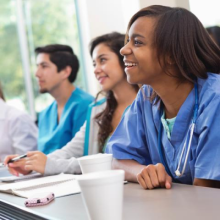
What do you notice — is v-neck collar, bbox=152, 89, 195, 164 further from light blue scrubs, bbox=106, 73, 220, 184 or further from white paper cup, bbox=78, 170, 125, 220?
white paper cup, bbox=78, 170, 125, 220

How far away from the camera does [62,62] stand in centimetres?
326

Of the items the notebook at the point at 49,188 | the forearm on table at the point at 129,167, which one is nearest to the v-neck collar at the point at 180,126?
the forearm on table at the point at 129,167

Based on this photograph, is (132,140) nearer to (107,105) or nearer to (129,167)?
(129,167)

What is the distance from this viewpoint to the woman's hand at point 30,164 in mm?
1665

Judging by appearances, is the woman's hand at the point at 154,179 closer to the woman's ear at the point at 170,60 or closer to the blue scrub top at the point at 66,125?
the woman's ear at the point at 170,60

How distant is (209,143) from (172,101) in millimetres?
268

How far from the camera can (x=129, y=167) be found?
143 cm

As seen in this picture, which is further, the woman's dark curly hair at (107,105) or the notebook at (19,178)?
the woman's dark curly hair at (107,105)

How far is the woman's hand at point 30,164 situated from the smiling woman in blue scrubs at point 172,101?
286mm

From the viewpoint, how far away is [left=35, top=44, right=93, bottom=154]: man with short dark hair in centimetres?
275

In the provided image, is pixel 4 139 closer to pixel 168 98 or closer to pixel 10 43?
pixel 168 98

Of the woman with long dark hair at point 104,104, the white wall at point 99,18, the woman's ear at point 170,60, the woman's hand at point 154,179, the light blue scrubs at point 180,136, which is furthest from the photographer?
the white wall at point 99,18

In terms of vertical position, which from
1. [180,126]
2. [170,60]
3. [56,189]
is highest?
[170,60]

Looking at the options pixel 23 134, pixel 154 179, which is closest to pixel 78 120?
pixel 23 134
